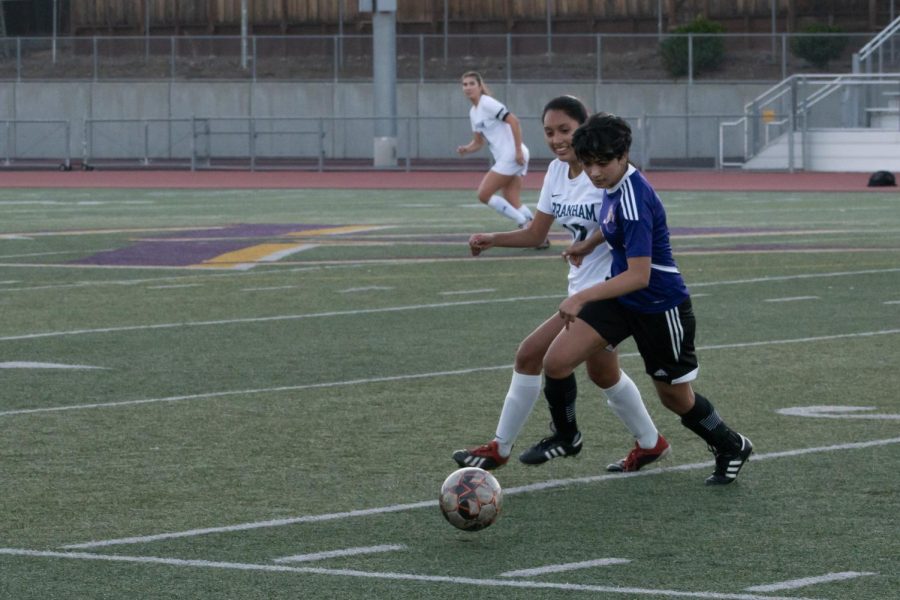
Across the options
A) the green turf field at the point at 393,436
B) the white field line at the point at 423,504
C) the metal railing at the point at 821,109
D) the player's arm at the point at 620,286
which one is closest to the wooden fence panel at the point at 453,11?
the metal railing at the point at 821,109

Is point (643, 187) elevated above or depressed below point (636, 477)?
above

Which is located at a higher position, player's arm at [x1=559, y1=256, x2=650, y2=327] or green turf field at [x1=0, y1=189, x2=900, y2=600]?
player's arm at [x1=559, y1=256, x2=650, y2=327]

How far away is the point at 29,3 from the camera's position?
2323 inches

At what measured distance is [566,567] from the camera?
6113 millimetres

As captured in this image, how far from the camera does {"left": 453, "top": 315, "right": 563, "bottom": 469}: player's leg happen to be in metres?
7.74

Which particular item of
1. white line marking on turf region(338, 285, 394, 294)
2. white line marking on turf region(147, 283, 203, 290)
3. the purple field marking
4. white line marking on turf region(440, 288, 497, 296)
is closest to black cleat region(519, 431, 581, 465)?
white line marking on turf region(440, 288, 497, 296)

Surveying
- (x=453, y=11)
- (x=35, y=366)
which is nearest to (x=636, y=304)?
(x=35, y=366)

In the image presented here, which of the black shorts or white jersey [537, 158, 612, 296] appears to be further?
white jersey [537, 158, 612, 296]

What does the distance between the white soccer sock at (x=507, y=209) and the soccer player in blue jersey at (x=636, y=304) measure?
12.2m

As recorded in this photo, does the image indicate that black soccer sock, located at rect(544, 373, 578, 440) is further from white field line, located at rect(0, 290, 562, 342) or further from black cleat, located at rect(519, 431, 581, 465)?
white field line, located at rect(0, 290, 562, 342)

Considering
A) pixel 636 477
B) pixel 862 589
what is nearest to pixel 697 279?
pixel 636 477

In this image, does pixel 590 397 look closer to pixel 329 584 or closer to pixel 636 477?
pixel 636 477

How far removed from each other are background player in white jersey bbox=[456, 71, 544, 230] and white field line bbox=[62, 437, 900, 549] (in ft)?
37.7

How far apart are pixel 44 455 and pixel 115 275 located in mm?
9469
